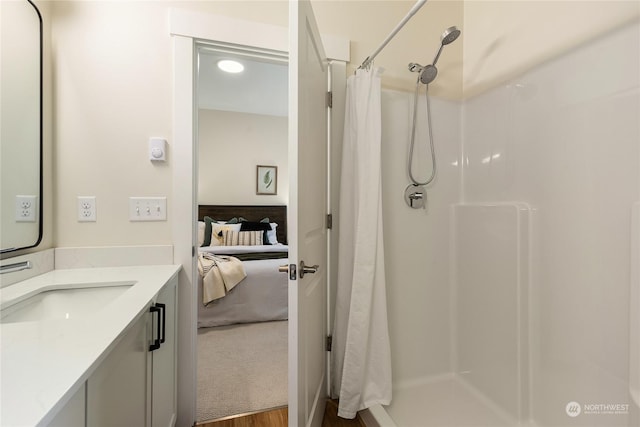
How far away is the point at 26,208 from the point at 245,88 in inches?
122

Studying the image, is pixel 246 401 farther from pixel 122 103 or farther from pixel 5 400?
pixel 122 103

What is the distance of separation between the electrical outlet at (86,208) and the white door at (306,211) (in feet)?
3.41

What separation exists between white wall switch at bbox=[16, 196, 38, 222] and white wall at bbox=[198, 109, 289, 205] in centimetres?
343

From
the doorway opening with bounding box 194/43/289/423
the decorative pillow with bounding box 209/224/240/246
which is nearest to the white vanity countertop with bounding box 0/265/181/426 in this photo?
the doorway opening with bounding box 194/43/289/423

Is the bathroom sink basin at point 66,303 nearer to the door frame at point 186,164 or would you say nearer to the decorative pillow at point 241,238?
the door frame at point 186,164

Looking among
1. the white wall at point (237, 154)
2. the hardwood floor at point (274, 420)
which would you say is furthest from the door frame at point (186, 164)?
the white wall at point (237, 154)

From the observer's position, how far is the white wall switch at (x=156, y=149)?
1358mm

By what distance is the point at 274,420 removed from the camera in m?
1.49

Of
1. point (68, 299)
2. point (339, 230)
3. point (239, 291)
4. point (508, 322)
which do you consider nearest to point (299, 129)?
point (339, 230)

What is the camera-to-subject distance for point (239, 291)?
107 inches

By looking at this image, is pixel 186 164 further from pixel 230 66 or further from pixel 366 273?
pixel 230 66

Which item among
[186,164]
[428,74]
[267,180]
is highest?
[428,74]

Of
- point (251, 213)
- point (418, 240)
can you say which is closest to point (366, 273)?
point (418, 240)

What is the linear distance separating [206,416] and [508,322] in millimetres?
1686
